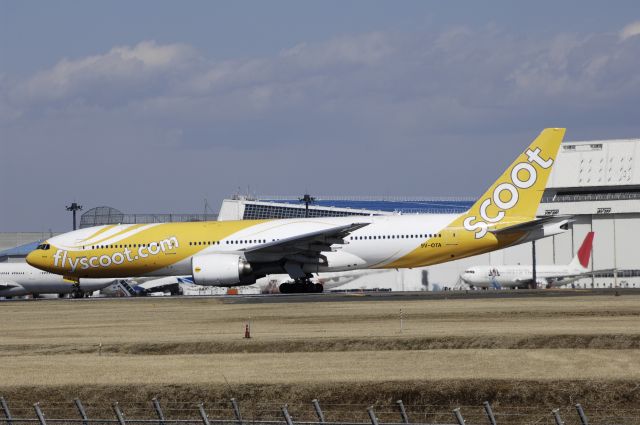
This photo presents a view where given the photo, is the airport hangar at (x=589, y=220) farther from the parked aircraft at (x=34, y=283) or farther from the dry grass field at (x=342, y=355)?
the dry grass field at (x=342, y=355)

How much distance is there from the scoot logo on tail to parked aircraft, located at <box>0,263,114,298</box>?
1248 inches

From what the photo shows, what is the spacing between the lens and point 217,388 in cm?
2255

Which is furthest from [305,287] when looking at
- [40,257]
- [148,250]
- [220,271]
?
[40,257]

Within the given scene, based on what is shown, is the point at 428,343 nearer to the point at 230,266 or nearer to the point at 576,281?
the point at 230,266

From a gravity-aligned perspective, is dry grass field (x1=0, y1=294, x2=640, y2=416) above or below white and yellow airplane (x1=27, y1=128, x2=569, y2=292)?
below

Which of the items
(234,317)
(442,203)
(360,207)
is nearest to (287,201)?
(360,207)

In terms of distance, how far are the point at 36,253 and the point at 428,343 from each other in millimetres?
40384

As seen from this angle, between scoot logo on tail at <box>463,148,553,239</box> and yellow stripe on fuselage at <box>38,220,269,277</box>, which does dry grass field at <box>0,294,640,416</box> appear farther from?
yellow stripe on fuselage at <box>38,220,269,277</box>

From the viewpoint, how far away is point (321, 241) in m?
57.9

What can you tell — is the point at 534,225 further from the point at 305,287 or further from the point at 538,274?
the point at 538,274

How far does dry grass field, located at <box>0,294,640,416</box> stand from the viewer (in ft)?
72.0

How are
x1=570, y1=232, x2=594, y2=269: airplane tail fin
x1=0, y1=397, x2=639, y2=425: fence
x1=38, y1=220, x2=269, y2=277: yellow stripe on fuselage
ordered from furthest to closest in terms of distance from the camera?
x1=570, y1=232, x2=594, y2=269: airplane tail fin < x1=38, y1=220, x2=269, y2=277: yellow stripe on fuselage < x1=0, y1=397, x2=639, y2=425: fence

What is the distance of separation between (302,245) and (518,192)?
1188 centimetres

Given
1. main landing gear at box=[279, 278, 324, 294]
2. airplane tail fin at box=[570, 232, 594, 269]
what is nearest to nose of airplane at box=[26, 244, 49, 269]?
main landing gear at box=[279, 278, 324, 294]
